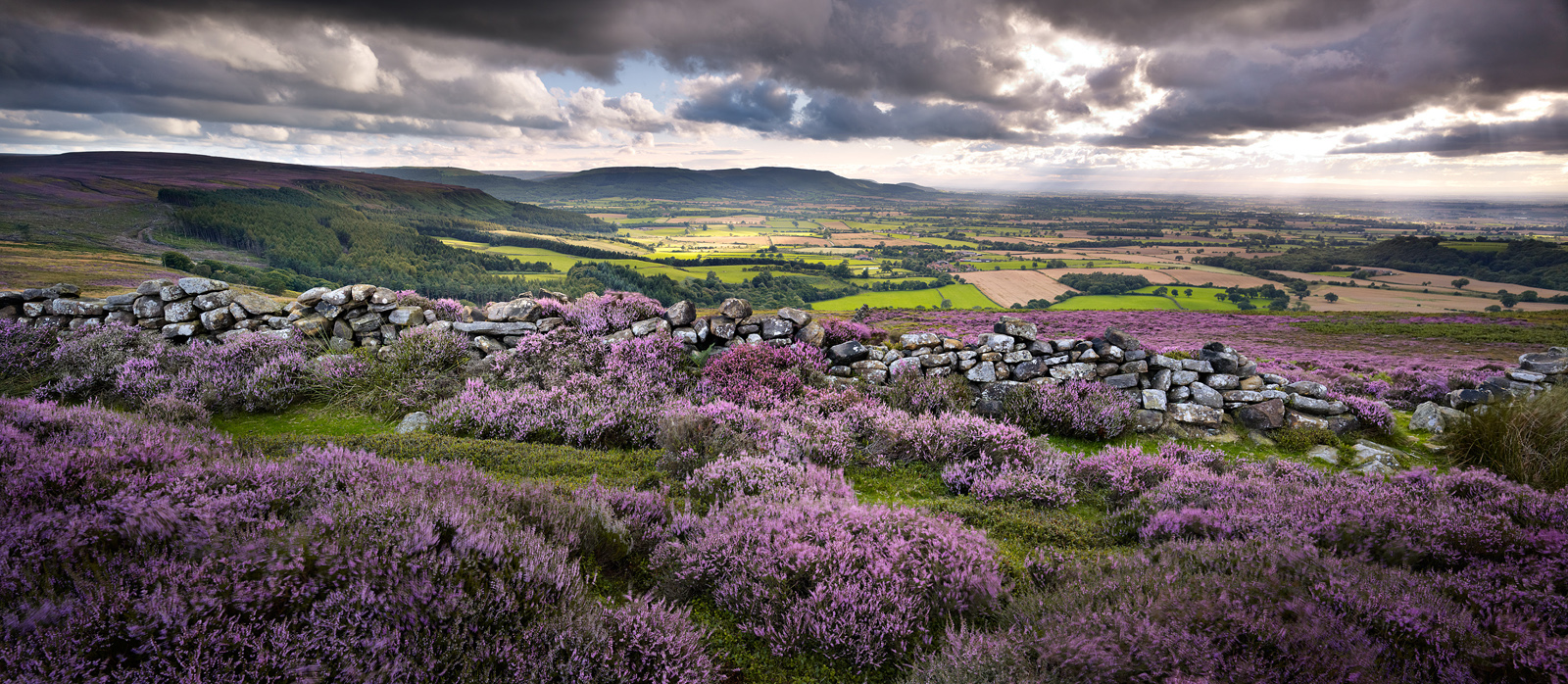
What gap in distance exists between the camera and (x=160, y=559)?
246 centimetres

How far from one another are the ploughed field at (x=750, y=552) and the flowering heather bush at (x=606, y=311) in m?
2.80

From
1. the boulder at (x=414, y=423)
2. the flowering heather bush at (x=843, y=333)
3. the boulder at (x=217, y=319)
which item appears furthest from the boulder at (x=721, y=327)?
the boulder at (x=217, y=319)

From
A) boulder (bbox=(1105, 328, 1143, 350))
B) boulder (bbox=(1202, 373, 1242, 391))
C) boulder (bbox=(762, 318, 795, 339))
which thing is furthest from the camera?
boulder (bbox=(762, 318, 795, 339))

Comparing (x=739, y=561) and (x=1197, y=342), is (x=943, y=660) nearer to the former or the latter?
(x=739, y=561)

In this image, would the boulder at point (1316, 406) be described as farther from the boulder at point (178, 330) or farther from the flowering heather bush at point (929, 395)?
the boulder at point (178, 330)

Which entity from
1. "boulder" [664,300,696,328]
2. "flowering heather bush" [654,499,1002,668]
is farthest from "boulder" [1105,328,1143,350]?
"boulder" [664,300,696,328]

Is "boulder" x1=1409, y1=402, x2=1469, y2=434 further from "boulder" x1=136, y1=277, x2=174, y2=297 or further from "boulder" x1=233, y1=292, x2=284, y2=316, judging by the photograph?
"boulder" x1=136, y1=277, x2=174, y2=297

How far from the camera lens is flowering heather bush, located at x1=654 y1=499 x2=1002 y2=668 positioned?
3.00m

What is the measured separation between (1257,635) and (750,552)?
8.77ft

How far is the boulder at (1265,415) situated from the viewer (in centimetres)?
745

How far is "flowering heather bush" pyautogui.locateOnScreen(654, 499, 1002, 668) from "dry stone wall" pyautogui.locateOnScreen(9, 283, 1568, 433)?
466 cm

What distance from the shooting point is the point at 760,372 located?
8023 millimetres

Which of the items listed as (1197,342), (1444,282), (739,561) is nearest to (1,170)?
(739,561)

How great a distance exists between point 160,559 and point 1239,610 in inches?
202
